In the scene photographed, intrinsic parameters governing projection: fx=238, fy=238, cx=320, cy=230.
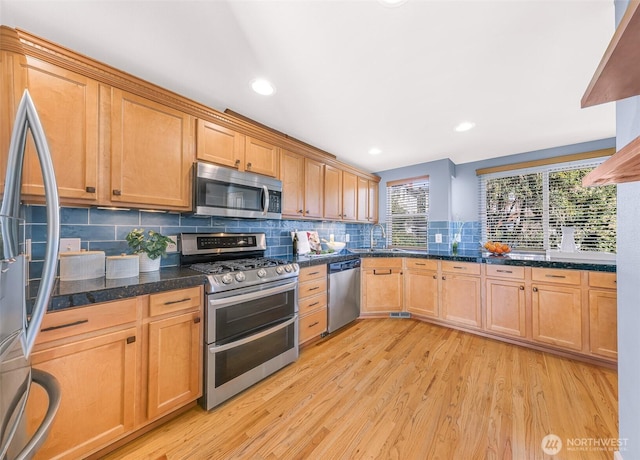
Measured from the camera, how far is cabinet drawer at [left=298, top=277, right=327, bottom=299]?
2.38 m

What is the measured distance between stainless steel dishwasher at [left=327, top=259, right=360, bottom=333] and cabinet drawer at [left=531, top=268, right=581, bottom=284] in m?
1.87

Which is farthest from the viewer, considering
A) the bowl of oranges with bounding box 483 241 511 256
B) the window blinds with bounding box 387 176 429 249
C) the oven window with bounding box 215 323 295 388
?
the window blinds with bounding box 387 176 429 249

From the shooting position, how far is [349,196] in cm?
355

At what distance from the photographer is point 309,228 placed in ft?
11.0

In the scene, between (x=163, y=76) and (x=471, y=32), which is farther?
(x=163, y=76)

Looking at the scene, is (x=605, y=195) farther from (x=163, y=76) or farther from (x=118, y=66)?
(x=118, y=66)

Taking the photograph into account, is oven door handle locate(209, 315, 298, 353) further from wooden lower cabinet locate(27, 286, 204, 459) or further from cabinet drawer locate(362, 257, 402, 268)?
cabinet drawer locate(362, 257, 402, 268)

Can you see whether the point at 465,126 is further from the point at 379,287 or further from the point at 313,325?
the point at 313,325

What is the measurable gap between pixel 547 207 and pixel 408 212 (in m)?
1.71

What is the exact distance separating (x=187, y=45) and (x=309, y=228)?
2.31m

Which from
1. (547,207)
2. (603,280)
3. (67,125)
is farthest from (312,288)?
(547,207)

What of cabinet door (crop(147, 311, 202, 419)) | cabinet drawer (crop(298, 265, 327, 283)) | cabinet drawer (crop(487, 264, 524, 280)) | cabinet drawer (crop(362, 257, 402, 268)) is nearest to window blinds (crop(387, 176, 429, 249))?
cabinet drawer (crop(362, 257, 402, 268))

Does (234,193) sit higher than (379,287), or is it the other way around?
(234,193)

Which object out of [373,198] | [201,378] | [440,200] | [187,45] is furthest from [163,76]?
[440,200]
